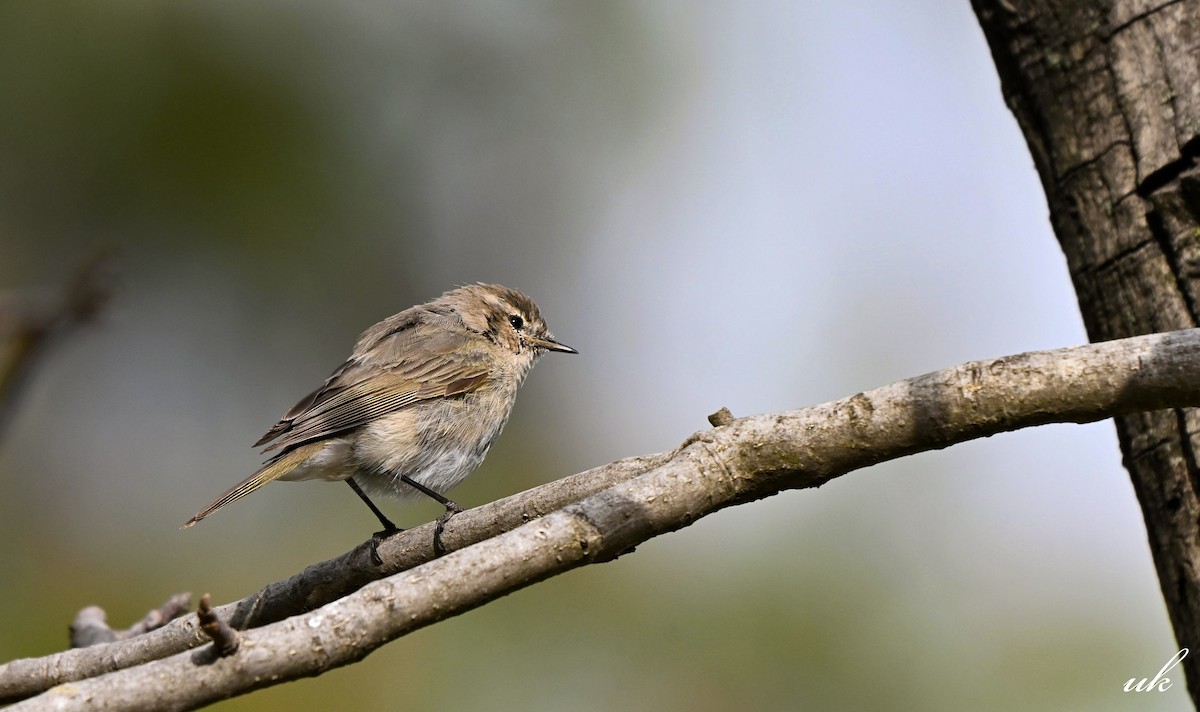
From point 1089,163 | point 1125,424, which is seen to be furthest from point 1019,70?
point 1125,424

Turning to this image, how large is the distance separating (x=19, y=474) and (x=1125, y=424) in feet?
30.2

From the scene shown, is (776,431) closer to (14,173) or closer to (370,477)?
(370,477)

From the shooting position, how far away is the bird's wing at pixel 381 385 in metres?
5.30

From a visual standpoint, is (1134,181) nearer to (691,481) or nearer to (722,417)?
(722,417)

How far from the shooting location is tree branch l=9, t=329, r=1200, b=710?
2.38 m

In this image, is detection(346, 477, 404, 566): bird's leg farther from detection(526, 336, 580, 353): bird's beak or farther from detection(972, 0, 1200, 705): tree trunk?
detection(972, 0, 1200, 705): tree trunk

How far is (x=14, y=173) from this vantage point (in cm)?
1080

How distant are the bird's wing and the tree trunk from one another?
10.9 feet

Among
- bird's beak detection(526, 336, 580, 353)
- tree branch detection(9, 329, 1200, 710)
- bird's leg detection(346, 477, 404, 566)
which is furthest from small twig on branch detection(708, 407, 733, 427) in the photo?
bird's beak detection(526, 336, 580, 353)

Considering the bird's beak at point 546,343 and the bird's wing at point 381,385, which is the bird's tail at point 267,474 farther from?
the bird's beak at point 546,343

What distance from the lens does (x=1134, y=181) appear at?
3.67 metres

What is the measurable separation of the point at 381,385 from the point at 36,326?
3061 mm

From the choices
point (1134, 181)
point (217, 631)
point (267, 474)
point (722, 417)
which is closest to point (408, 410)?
point (267, 474)

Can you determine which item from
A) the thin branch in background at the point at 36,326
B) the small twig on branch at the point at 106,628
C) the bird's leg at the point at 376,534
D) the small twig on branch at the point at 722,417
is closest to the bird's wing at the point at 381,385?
the bird's leg at the point at 376,534
